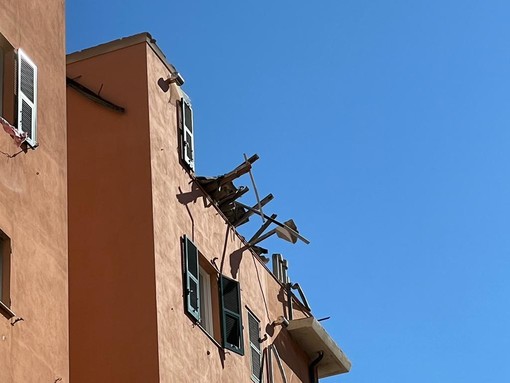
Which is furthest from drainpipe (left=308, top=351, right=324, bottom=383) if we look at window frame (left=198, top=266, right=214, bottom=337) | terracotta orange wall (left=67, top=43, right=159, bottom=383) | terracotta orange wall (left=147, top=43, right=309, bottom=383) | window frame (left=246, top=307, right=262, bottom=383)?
terracotta orange wall (left=67, top=43, right=159, bottom=383)

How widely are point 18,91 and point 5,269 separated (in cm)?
203

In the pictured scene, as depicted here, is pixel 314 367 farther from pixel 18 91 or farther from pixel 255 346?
pixel 18 91

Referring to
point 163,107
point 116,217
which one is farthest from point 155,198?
point 163,107

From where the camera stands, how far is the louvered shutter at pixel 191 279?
1792 cm

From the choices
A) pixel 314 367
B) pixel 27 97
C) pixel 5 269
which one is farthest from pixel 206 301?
pixel 5 269

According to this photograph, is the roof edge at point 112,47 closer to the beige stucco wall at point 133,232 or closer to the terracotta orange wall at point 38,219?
the beige stucco wall at point 133,232

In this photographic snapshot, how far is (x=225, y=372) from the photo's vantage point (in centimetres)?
1880

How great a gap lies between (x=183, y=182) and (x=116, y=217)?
1607mm

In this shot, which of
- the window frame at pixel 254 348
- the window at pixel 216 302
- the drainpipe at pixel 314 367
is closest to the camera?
the window at pixel 216 302

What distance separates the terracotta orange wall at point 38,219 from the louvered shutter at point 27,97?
0.43 ft

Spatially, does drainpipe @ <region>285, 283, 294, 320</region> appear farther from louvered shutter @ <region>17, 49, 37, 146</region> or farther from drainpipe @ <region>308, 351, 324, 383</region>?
louvered shutter @ <region>17, 49, 37, 146</region>

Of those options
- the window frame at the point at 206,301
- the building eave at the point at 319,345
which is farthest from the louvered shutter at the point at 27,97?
the building eave at the point at 319,345

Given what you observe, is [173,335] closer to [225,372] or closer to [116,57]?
[225,372]

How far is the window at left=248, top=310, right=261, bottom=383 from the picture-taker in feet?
66.4
